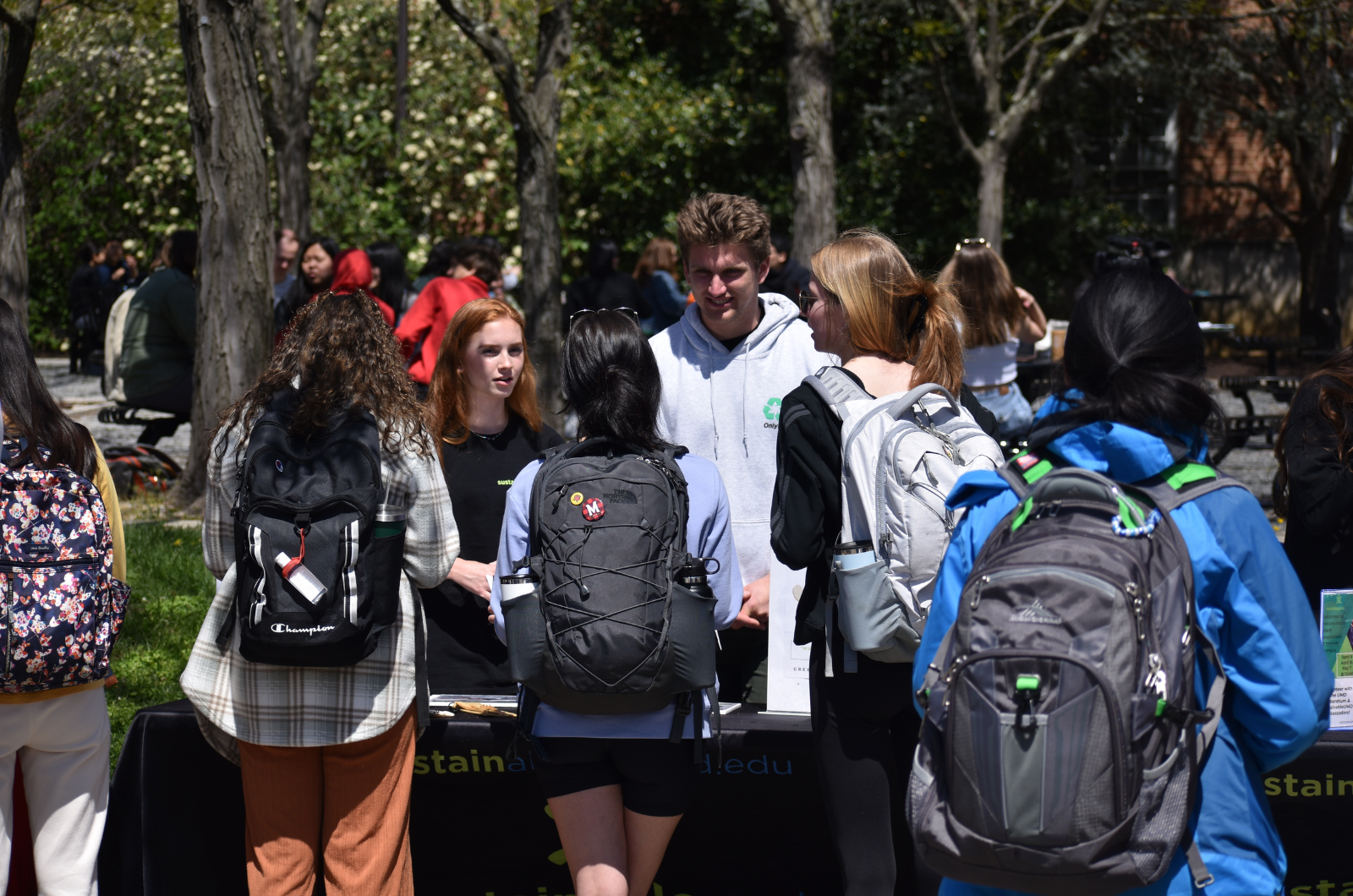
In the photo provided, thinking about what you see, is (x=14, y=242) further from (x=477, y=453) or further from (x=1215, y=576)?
(x=1215, y=576)

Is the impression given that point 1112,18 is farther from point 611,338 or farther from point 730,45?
point 611,338

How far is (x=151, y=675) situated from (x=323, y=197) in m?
14.4

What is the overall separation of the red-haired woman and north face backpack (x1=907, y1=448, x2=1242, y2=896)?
79.8 inches

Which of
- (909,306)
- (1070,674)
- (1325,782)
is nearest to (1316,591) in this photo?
(1325,782)

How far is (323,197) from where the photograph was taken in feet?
63.5

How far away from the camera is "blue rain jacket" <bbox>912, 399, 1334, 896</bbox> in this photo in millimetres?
2018

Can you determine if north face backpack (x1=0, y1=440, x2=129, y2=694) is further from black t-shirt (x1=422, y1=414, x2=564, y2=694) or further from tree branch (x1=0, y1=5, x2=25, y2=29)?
tree branch (x1=0, y1=5, x2=25, y2=29)

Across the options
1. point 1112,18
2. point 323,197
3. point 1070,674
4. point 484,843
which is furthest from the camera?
point 323,197

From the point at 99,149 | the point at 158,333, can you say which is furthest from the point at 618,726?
the point at 99,149

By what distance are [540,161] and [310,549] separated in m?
7.95

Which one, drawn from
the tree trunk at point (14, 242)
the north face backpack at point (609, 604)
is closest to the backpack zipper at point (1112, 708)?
the north face backpack at point (609, 604)

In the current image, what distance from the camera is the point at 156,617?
22.2 feet

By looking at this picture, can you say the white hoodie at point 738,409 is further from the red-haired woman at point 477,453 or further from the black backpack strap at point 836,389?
the black backpack strap at point 836,389

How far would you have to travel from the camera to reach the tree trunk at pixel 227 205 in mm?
7973
